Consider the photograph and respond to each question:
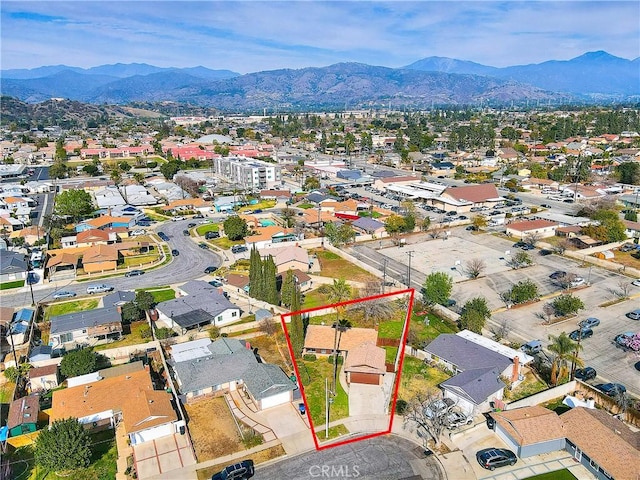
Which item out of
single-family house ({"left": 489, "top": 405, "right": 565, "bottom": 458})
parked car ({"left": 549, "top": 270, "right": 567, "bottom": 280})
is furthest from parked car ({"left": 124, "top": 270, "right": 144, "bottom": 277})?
parked car ({"left": 549, "top": 270, "right": 567, "bottom": 280})

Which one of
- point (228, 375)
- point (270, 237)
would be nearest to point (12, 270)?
point (270, 237)

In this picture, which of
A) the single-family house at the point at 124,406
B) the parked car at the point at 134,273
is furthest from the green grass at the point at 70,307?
the single-family house at the point at 124,406

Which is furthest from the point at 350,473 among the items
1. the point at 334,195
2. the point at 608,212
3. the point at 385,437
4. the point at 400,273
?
the point at 334,195

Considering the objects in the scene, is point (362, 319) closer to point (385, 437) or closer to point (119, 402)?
point (385, 437)

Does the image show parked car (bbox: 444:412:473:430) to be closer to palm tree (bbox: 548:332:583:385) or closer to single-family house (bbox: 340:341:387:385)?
single-family house (bbox: 340:341:387:385)

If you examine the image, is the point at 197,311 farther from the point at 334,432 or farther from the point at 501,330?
the point at 501,330
